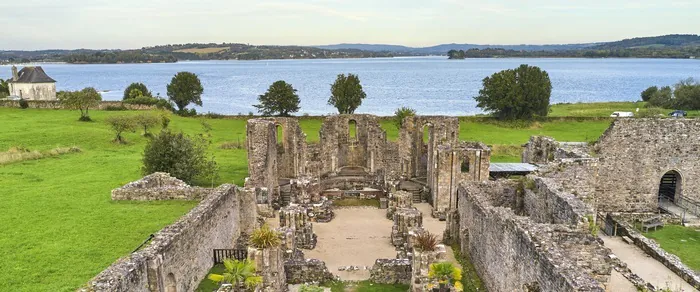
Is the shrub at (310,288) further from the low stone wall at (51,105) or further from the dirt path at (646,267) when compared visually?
the low stone wall at (51,105)

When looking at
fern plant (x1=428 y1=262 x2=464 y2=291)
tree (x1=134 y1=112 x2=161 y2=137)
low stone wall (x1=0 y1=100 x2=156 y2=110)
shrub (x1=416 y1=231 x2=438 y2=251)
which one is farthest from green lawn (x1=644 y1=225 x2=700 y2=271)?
low stone wall (x1=0 y1=100 x2=156 y2=110)

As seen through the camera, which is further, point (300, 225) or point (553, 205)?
point (300, 225)

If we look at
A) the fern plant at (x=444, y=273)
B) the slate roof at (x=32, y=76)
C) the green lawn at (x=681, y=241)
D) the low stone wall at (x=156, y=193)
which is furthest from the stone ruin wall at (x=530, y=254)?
the slate roof at (x=32, y=76)

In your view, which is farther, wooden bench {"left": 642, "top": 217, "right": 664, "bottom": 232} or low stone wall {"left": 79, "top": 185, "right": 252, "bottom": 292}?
wooden bench {"left": 642, "top": 217, "right": 664, "bottom": 232}

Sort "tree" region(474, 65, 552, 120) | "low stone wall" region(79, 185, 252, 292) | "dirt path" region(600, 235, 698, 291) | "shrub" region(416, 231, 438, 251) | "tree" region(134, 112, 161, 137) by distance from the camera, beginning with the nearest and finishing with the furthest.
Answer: "low stone wall" region(79, 185, 252, 292) → "dirt path" region(600, 235, 698, 291) → "shrub" region(416, 231, 438, 251) → "tree" region(134, 112, 161, 137) → "tree" region(474, 65, 552, 120)

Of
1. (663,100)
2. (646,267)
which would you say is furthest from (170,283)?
(663,100)

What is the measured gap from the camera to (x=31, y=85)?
69500 millimetres

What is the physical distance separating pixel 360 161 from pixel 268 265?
60.4 feet

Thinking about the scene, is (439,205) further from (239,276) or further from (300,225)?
(239,276)

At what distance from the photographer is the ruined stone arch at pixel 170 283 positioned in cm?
1370

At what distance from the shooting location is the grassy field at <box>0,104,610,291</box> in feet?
42.0

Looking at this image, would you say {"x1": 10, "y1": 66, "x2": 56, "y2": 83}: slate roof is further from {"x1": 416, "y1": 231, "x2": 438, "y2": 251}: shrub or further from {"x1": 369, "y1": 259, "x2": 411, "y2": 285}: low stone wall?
{"x1": 416, "y1": 231, "x2": 438, "y2": 251}: shrub

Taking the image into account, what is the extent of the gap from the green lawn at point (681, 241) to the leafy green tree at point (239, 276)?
15.1 m

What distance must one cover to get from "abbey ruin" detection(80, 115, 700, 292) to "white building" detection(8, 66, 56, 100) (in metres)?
57.4
